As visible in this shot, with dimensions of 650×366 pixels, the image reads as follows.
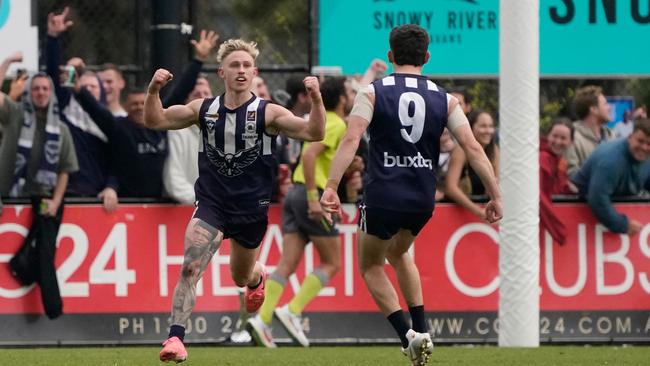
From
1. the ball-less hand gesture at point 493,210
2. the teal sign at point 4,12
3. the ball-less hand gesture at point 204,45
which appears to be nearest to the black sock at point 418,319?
the ball-less hand gesture at point 493,210

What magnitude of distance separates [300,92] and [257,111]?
3.86m

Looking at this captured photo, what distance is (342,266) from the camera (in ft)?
44.6

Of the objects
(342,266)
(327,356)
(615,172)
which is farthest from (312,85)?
(615,172)

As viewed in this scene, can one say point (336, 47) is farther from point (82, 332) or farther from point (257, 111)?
point (257, 111)

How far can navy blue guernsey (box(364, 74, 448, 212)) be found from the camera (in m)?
9.81

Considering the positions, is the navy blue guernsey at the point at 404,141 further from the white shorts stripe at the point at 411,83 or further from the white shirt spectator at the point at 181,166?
the white shirt spectator at the point at 181,166

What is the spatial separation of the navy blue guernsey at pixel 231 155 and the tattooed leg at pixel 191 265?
23 cm

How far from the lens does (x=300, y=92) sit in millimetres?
13828

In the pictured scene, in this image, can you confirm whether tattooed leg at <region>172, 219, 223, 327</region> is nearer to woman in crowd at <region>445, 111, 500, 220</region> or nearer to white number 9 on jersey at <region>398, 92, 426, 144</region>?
white number 9 on jersey at <region>398, 92, 426, 144</region>

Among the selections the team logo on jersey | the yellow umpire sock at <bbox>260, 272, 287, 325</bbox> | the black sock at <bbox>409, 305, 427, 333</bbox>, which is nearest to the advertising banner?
the yellow umpire sock at <bbox>260, 272, 287, 325</bbox>

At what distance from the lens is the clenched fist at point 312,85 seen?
30.8 ft

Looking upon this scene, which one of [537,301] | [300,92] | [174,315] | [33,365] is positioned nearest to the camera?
[174,315]

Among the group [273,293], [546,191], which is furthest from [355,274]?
[546,191]

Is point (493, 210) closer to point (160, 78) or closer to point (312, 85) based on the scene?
point (312, 85)
